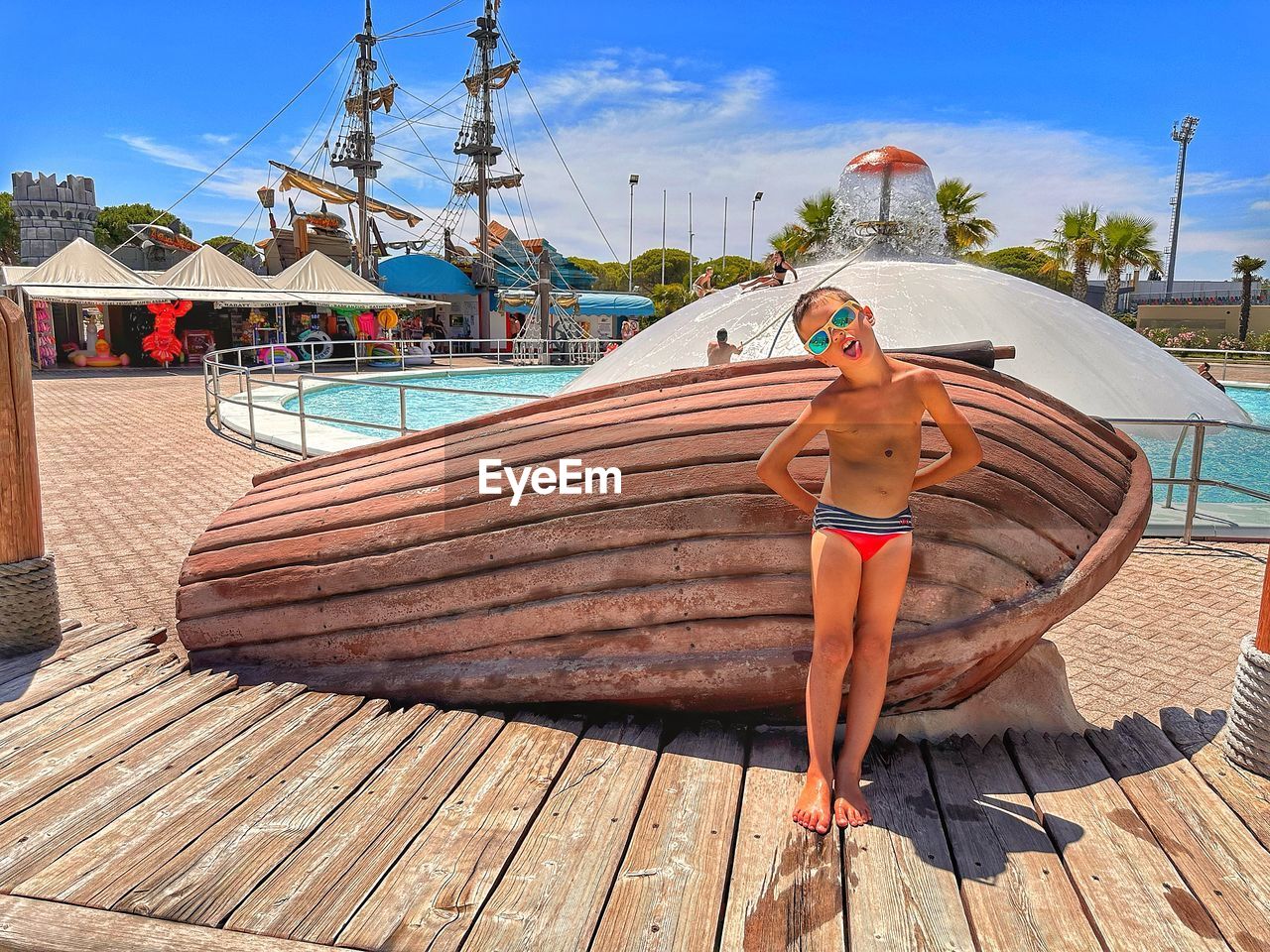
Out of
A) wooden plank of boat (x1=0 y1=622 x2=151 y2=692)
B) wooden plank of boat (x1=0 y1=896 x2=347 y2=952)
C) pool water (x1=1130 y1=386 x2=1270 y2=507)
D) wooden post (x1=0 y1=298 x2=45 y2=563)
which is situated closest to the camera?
wooden plank of boat (x1=0 y1=896 x2=347 y2=952)

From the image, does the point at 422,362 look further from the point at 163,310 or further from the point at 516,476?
the point at 516,476

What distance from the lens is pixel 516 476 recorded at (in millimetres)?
2895

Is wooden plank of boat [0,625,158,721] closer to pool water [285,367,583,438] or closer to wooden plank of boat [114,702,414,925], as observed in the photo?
wooden plank of boat [114,702,414,925]

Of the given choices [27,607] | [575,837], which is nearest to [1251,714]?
[575,837]

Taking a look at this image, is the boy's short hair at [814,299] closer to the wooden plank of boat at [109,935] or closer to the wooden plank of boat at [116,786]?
the wooden plank of boat at [109,935]

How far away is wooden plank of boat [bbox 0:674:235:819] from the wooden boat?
0.21 meters

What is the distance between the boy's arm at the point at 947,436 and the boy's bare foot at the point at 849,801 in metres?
0.82

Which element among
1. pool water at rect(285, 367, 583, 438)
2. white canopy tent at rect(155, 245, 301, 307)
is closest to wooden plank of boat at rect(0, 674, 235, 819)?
pool water at rect(285, 367, 583, 438)

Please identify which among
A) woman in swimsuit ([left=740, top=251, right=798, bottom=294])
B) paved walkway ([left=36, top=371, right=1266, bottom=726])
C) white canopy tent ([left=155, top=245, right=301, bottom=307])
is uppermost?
white canopy tent ([left=155, top=245, right=301, bottom=307])

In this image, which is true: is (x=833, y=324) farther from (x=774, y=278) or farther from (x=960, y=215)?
(x=960, y=215)

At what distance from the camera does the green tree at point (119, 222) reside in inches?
1999

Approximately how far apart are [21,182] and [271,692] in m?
34.9

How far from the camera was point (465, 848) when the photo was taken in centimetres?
211

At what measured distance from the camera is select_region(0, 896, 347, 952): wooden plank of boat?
1785mm
